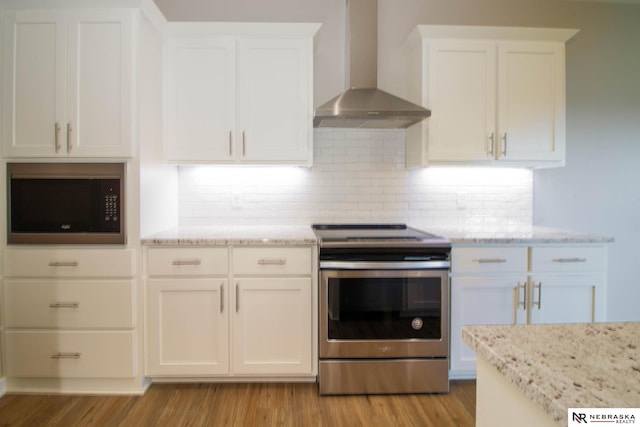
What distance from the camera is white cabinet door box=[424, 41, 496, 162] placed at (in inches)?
105

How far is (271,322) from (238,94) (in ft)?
4.98

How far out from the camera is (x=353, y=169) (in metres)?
3.03

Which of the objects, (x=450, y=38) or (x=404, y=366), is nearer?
(x=404, y=366)

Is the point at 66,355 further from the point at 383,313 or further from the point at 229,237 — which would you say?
the point at 383,313

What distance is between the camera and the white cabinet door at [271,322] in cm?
235

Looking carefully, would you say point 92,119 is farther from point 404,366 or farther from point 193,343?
point 404,366

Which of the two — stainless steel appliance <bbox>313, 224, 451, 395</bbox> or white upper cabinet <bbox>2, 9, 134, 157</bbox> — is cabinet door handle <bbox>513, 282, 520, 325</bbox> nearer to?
stainless steel appliance <bbox>313, 224, 451, 395</bbox>

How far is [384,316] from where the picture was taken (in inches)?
90.4

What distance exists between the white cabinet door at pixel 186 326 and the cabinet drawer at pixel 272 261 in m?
0.16

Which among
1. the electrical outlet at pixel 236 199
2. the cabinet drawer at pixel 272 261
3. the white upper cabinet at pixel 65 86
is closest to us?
the white upper cabinet at pixel 65 86

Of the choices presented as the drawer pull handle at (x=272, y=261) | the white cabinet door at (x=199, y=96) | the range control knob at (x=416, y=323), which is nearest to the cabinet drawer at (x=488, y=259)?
the range control knob at (x=416, y=323)

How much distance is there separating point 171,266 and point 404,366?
4.98 ft

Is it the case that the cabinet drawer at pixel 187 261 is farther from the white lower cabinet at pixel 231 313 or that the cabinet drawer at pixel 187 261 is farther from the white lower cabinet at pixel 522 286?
the white lower cabinet at pixel 522 286

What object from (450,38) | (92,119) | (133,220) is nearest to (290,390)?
(133,220)
